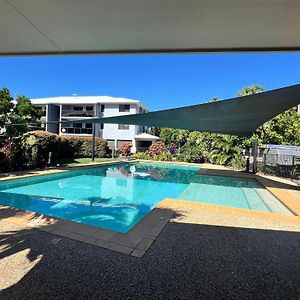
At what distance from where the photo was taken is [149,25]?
3.19 m

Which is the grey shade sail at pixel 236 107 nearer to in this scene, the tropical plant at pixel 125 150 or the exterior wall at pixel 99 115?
the tropical plant at pixel 125 150

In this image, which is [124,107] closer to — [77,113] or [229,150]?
[77,113]

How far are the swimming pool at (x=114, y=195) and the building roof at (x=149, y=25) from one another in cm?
453

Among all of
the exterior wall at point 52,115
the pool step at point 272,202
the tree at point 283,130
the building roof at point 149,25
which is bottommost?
the pool step at point 272,202

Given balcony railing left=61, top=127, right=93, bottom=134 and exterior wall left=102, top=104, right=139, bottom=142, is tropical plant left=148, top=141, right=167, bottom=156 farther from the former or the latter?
balcony railing left=61, top=127, right=93, bottom=134

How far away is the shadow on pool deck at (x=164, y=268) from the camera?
2.97 meters

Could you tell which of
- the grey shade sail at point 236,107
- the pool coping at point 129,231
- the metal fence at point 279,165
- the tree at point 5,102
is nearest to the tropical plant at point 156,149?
the metal fence at point 279,165

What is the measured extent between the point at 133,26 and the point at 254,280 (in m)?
3.58

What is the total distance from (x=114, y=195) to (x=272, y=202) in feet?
21.2

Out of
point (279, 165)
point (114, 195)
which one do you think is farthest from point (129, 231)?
point (279, 165)

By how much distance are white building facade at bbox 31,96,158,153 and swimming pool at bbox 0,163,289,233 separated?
18.6 metres

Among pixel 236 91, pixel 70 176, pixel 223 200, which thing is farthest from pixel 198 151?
pixel 223 200

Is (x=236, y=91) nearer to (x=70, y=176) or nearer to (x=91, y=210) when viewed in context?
(x=70, y=176)

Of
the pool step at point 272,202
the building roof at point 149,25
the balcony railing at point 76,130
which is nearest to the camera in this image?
the building roof at point 149,25
